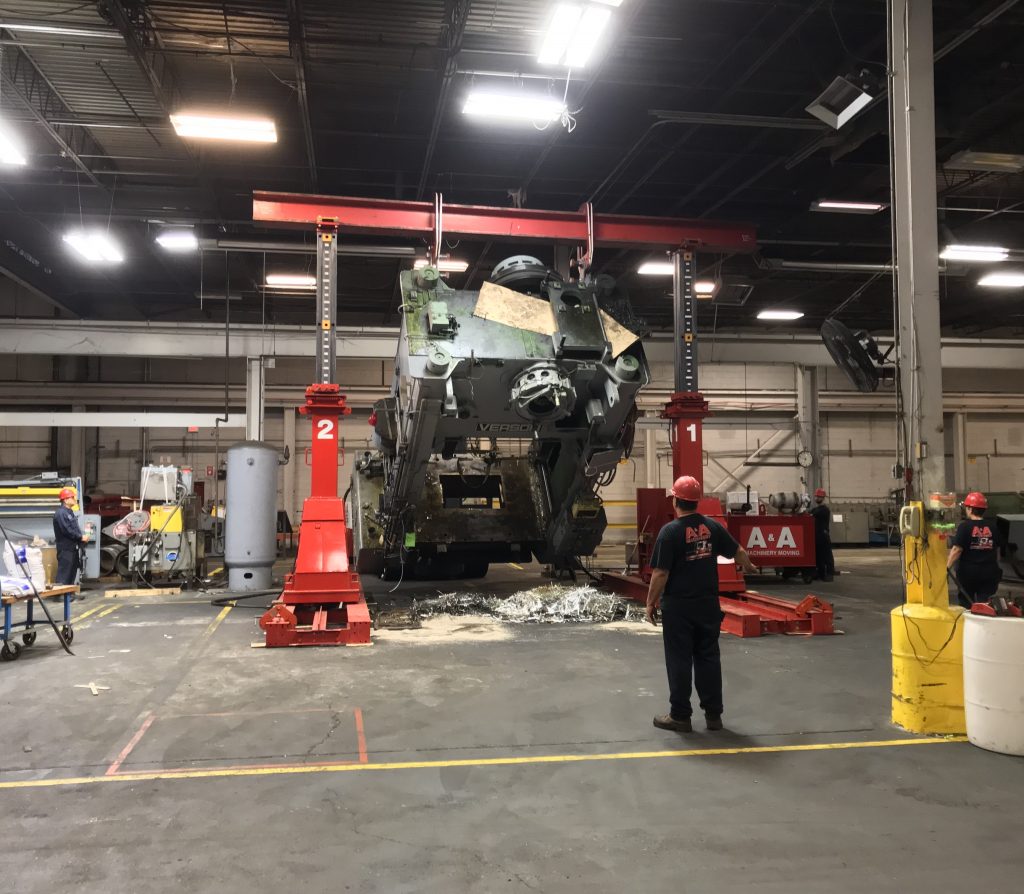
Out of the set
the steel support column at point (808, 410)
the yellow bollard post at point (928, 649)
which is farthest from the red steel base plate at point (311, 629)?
the steel support column at point (808, 410)

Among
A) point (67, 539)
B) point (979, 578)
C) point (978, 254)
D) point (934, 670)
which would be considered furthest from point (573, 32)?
point (978, 254)

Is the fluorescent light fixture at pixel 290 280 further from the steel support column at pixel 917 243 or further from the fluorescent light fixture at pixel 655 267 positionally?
the steel support column at pixel 917 243

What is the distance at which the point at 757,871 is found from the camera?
114 inches

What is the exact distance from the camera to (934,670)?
4566mm

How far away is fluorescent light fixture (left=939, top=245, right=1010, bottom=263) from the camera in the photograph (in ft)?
42.3

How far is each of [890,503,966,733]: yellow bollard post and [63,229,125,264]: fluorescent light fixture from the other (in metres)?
13.1

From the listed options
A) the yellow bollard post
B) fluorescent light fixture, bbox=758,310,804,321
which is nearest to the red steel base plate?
the yellow bollard post

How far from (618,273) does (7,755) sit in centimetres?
1442

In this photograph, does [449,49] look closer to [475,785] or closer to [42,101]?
[42,101]

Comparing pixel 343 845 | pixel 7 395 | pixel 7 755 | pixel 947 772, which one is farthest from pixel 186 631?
pixel 7 395

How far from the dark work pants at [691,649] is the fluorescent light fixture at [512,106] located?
6.24 metres

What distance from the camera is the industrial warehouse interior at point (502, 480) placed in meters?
3.44

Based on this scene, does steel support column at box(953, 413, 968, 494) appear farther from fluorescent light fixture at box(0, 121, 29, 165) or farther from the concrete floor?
fluorescent light fixture at box(0, 121, 29, 165)

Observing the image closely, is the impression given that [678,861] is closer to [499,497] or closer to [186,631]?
[186,631]
